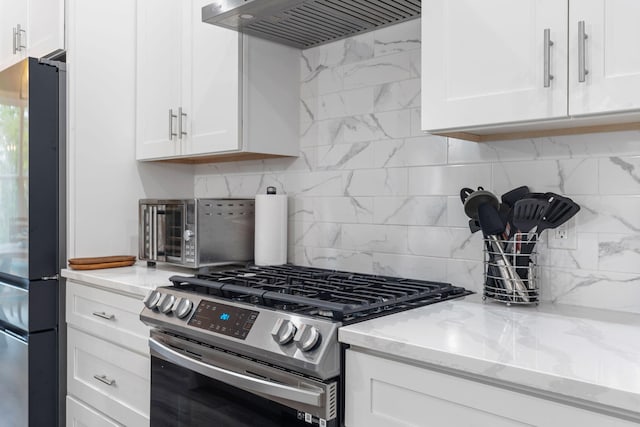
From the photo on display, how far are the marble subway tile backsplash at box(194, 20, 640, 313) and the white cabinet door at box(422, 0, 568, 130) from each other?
34 cm

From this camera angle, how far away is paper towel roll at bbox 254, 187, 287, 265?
7.11 feet

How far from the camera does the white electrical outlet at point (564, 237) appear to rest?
1520 millimetres

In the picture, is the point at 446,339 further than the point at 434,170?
No

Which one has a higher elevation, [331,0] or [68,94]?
[331,0]

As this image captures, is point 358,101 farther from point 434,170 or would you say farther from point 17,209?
point 17,209

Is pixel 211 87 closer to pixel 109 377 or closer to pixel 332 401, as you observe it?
pixel 109 377

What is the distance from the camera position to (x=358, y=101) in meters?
2.04

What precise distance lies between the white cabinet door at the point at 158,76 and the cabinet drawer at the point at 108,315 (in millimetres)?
682

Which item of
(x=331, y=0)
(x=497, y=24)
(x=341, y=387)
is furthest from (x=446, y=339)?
(x=331, y=0)

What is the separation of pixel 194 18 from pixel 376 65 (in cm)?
82

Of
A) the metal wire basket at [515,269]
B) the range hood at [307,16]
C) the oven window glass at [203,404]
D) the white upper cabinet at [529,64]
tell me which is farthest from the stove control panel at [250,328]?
the range hood at [307,16]

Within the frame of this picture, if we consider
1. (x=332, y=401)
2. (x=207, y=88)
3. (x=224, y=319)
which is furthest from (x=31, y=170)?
(x=332, y=401)

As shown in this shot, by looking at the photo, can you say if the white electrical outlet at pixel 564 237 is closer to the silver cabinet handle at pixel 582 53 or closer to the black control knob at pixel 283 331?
the silver cabinet handle at pixel 582 53

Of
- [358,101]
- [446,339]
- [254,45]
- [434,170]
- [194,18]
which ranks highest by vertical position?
[194,18]
